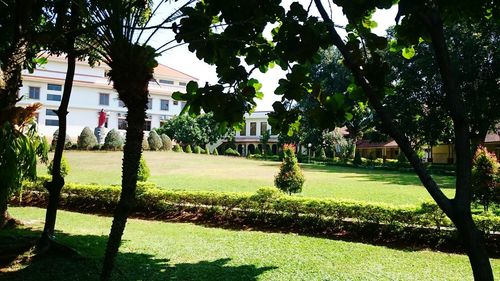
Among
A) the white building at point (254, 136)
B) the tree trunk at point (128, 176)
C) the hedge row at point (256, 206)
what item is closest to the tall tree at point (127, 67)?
the tree trunk at point (128, 176)

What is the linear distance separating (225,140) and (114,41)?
186ft

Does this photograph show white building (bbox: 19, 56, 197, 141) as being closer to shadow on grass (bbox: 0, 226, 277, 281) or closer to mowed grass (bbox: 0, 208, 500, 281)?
mowed grass (bbox: 0, 208, 500, 281)

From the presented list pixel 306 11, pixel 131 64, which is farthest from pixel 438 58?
pixel 131 64

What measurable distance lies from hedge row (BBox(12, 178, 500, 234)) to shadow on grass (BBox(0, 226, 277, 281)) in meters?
3.44

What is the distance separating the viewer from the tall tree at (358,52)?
1760mm

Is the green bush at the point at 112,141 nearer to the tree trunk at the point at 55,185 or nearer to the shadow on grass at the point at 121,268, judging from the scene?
the shadow on grass at the point at 121,268

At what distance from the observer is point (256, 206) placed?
10523 millimetres

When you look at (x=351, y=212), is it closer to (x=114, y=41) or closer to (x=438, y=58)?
(x=114, y=41)

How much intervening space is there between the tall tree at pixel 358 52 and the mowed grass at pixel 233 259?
13.3 ft

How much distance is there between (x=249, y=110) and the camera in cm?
303

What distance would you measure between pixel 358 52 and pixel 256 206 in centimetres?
846

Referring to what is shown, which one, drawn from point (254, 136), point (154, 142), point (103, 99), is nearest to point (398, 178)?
point (154, 142)

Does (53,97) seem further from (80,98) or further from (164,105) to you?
(164,105)

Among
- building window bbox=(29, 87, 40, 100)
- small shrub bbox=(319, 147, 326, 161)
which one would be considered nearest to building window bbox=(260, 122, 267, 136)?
small shrub bbox=(319, 147, 326, 161)
